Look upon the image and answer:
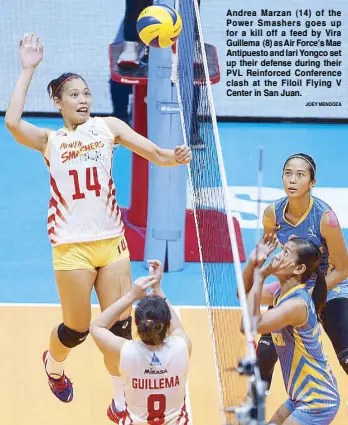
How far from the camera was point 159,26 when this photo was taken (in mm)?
8000

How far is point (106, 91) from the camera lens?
14.1 meters

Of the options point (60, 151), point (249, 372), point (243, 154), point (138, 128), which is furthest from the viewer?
point (243, 154)

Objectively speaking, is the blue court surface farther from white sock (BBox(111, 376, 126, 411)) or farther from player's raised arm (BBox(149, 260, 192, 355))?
player's raised arm (BBox(149, 260, 192, 355))

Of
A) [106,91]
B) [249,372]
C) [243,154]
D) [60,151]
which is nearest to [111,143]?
[60,151]

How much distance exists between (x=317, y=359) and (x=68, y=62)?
9321mm

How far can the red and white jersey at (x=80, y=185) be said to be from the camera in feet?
21.1

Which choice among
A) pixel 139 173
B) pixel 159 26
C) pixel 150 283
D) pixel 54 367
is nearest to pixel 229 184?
pixel 139 173

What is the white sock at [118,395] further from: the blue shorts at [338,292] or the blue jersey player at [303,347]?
the blue shorts at [338,292]

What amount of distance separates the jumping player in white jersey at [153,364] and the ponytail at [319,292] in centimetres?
109

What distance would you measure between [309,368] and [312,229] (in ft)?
4.61

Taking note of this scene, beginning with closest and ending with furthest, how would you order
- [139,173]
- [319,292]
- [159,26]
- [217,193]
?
[319,292]
[159,26]
[217,193]
[139,173]

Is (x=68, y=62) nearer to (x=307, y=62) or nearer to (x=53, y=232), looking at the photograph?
(x=307, y=62)

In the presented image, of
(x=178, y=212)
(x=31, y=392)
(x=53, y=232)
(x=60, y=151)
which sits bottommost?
(x=31, y=392)

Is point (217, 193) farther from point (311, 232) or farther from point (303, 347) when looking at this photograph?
point (303, 347)
